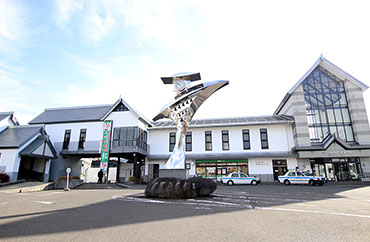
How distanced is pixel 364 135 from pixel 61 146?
3305 centimetres

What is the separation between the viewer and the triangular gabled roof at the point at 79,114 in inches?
974

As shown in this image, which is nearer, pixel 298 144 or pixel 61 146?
pixel 298 144

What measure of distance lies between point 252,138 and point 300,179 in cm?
691

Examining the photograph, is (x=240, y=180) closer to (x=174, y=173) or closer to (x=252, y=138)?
(x=252, y=138)

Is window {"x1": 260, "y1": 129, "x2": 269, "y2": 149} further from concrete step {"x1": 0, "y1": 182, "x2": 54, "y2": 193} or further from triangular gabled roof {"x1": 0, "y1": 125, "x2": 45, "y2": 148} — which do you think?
triangular gabled roof {"x1": 0, "y1": 125, "x2": 45, "y2": 148}

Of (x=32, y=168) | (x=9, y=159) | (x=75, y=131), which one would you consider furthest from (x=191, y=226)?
(x=75, y=131)

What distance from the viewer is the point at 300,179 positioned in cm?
1927

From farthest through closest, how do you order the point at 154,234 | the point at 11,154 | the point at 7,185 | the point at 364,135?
the point at 364,135 < the point at 11,154 < the point at 7,185 < the point at 154,234

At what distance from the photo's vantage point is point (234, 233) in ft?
13.7

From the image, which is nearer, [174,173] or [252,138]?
[174,173]

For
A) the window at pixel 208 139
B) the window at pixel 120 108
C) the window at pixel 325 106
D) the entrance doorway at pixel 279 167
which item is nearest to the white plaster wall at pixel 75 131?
the window at pixel 120 108

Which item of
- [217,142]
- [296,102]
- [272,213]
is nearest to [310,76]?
[296,102]

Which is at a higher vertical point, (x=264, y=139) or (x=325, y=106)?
(x=325, y=106)

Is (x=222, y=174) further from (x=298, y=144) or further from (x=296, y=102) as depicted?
(x=296, y=102)
